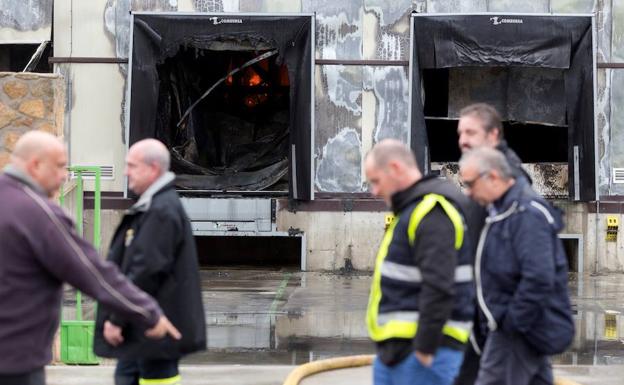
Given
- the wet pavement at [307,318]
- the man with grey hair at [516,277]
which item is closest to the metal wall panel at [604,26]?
the wet pavement at [307,318]

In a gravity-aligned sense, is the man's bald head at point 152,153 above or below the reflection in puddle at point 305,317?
above

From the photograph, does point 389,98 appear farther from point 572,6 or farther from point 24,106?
point 24,106

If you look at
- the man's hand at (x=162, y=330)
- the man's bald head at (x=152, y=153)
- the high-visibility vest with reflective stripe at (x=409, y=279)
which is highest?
the man's bald head at (x=152, y=153)

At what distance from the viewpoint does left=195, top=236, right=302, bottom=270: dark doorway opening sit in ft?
61.6

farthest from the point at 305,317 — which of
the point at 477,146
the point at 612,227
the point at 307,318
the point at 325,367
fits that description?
the point at 477,146

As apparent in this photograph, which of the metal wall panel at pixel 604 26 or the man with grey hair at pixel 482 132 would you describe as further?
the metal wall panel at pixel 604 26

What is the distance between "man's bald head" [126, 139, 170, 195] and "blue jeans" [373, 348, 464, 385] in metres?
1.64

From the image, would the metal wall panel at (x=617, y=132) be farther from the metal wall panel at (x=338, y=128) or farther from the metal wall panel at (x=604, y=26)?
the metal wall panel at (x=338, y=128)

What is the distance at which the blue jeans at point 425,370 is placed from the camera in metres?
5.29

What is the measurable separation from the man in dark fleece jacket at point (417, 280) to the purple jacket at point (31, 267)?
4.52ft

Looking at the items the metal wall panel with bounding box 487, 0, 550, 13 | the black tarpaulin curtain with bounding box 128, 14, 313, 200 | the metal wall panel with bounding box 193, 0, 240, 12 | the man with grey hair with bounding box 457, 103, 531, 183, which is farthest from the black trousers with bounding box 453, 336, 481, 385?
the metal wall panel with bounding box 193, 0, 240, 12

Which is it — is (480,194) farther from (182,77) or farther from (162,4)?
(182,77)

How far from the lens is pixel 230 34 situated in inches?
691

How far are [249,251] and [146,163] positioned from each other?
42.8 feet
